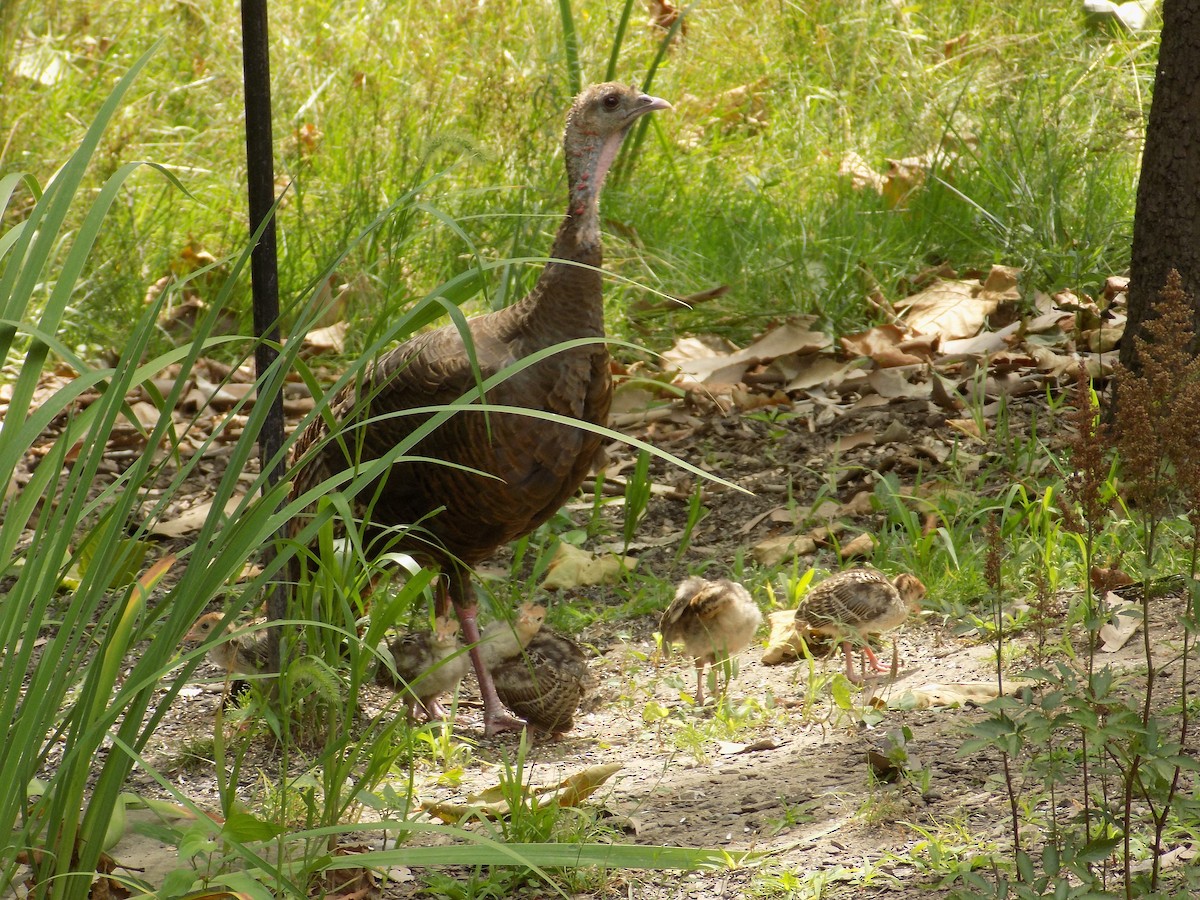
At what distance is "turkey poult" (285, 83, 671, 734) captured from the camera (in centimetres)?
374

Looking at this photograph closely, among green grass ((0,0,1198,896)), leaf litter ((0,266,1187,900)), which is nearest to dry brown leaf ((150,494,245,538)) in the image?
leaf litter ((0,266,1187,900))

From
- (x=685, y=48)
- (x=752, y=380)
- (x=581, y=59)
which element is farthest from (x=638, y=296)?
(x=685, y=48)

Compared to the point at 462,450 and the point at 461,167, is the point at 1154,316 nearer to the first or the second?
the point at 462,450

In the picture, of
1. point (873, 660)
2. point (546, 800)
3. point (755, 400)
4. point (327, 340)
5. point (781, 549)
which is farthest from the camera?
point (327, 340)

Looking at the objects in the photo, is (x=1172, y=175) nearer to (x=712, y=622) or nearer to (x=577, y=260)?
(x=577, y=260)

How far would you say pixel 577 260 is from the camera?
13.6 ft

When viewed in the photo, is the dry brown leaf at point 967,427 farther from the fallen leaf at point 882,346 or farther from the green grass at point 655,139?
the green grass at point 655,139

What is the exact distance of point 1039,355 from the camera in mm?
5293

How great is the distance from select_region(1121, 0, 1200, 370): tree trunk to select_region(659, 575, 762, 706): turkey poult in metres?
1.50

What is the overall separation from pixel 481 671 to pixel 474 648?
14cm

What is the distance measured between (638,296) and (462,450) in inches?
112

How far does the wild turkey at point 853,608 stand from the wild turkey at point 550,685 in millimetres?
628

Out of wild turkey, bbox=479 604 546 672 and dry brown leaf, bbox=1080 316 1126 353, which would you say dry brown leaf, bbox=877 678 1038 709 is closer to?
wild turkey, bbox=479 604 546 672

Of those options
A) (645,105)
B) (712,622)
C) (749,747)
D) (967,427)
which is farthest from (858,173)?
(749,747)
